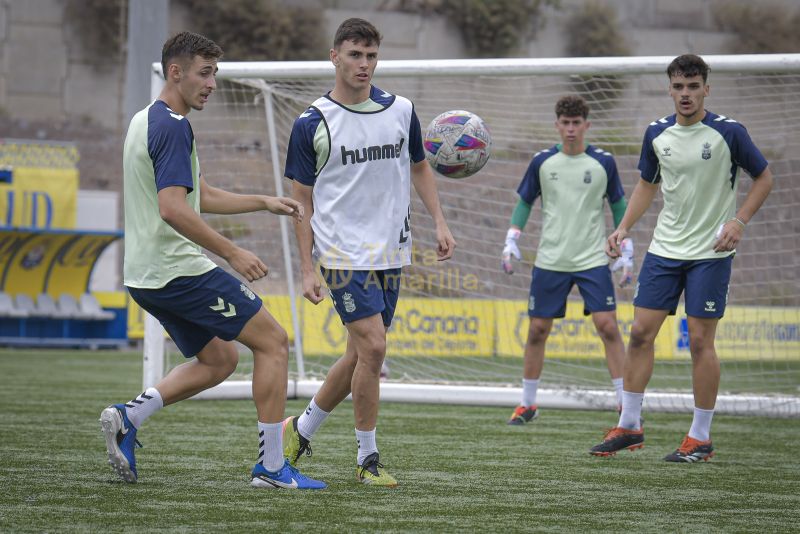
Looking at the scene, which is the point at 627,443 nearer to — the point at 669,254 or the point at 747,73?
the point at 669,254

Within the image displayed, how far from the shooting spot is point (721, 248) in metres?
→ 5.89

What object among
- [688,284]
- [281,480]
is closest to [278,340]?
[281,480]

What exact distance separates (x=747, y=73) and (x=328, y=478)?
442cm

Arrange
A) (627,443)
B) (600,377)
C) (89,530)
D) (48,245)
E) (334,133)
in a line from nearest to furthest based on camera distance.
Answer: (89,530) → (334,133) → (627,443) → (600,377) → (48,245)

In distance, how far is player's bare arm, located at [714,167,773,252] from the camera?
Result: 19.3 ft

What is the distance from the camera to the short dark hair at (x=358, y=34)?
500cm

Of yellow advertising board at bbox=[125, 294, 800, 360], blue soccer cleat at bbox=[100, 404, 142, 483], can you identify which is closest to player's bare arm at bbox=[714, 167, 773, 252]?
blue soccer cleat at bbox=[100, 404, 142, 483]

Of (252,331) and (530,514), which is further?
(252,331)

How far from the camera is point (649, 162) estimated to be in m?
6.42

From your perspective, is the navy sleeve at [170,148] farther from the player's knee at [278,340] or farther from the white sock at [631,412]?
the white sock at [631,412]

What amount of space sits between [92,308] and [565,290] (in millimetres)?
11207

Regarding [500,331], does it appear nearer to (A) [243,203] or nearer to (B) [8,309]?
(B) [8,309]

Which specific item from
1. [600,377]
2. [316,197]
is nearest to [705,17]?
[600,377]

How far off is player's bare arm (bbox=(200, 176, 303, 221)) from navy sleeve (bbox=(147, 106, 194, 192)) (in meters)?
0.29
